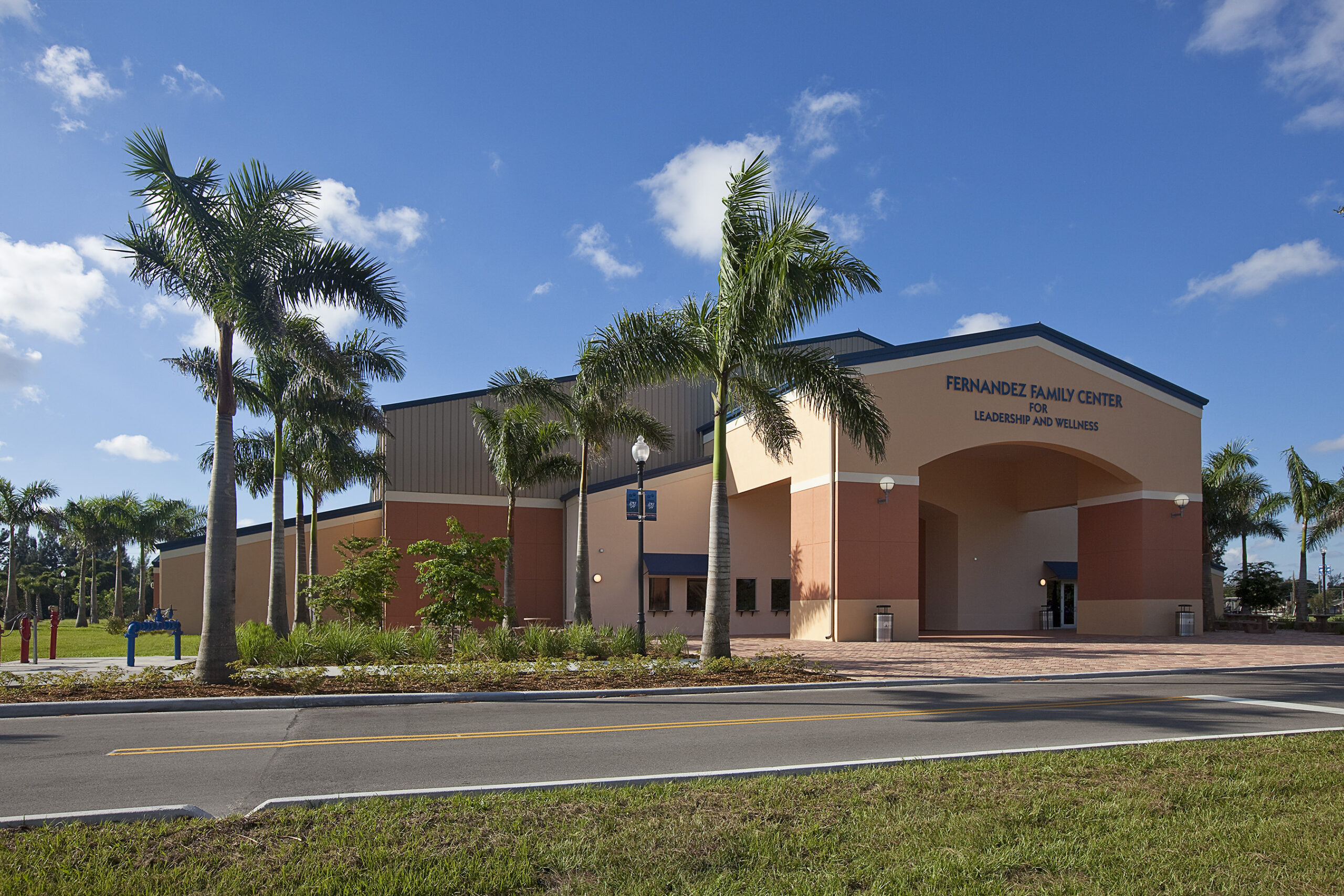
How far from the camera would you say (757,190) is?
15156 mm

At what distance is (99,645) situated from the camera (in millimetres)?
24703

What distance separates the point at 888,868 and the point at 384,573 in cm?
1849

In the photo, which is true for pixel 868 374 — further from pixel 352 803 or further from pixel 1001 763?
pixel 352 803

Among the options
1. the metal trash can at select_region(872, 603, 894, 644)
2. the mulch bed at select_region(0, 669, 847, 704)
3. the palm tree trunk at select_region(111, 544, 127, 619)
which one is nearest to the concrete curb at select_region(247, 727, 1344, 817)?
the mulch bed at select_region(0, 669, 847, 704)

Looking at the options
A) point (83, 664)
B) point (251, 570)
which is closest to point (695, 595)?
point (251, 570)

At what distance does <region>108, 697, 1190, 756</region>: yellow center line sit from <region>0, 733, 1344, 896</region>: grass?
9.41 feet

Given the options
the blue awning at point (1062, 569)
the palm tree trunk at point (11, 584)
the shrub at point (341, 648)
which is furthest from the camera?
the palm tree trunk at point (11, 584)

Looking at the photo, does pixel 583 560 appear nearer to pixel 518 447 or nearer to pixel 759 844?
pixel 518 447

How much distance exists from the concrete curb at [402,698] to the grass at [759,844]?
5.96 meters

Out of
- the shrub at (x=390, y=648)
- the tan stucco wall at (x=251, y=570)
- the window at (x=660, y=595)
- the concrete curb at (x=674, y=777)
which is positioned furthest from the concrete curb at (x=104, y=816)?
the tan stucco wall at (x=251, y=570)

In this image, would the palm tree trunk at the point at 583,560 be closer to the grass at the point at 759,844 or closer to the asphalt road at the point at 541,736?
the asphalt road at the point at 541,736

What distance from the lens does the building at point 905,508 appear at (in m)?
23.4

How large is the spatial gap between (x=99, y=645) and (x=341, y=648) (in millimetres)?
13902

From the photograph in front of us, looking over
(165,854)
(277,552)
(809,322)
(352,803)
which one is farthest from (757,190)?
(277,552)
